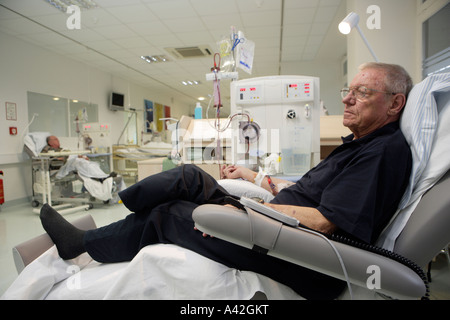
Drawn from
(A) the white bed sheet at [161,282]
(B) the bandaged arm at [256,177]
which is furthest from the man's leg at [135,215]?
(B) the bandaged arm at [256,177]

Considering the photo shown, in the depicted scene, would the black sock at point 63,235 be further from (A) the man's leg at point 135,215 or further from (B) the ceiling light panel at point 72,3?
(B) the ceiling light panel at point 72,3

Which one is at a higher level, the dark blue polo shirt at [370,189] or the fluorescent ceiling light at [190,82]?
the fluorescent ceiling light at [190,82]

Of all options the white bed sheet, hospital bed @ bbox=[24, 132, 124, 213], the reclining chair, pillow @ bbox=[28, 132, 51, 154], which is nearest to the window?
the reclining chair

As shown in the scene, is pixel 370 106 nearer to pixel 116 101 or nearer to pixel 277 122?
pixel 277 122

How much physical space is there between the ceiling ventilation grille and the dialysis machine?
3.58m

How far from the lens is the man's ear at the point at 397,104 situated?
3.52ft

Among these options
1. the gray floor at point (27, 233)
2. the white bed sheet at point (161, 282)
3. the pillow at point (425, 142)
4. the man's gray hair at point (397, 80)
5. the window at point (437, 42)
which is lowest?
the gray floor at point (27, 233)

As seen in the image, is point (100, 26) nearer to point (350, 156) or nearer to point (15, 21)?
point (15, 21)

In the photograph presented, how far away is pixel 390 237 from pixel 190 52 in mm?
5482

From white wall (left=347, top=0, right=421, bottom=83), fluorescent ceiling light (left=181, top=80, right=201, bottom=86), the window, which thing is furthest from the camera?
fluorescent ceiling light (left=181, top=80, right=201, bottom=86)

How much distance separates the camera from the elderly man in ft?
2.83

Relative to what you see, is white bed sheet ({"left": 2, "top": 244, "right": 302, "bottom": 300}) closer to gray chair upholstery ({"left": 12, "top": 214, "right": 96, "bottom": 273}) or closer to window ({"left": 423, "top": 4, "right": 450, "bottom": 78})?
gray chair upholstery ({"left": 12, "top": 214, "right": 96, "bottom": 273})

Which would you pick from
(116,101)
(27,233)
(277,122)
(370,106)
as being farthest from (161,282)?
(116,101)

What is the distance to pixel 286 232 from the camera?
28.7 inches
